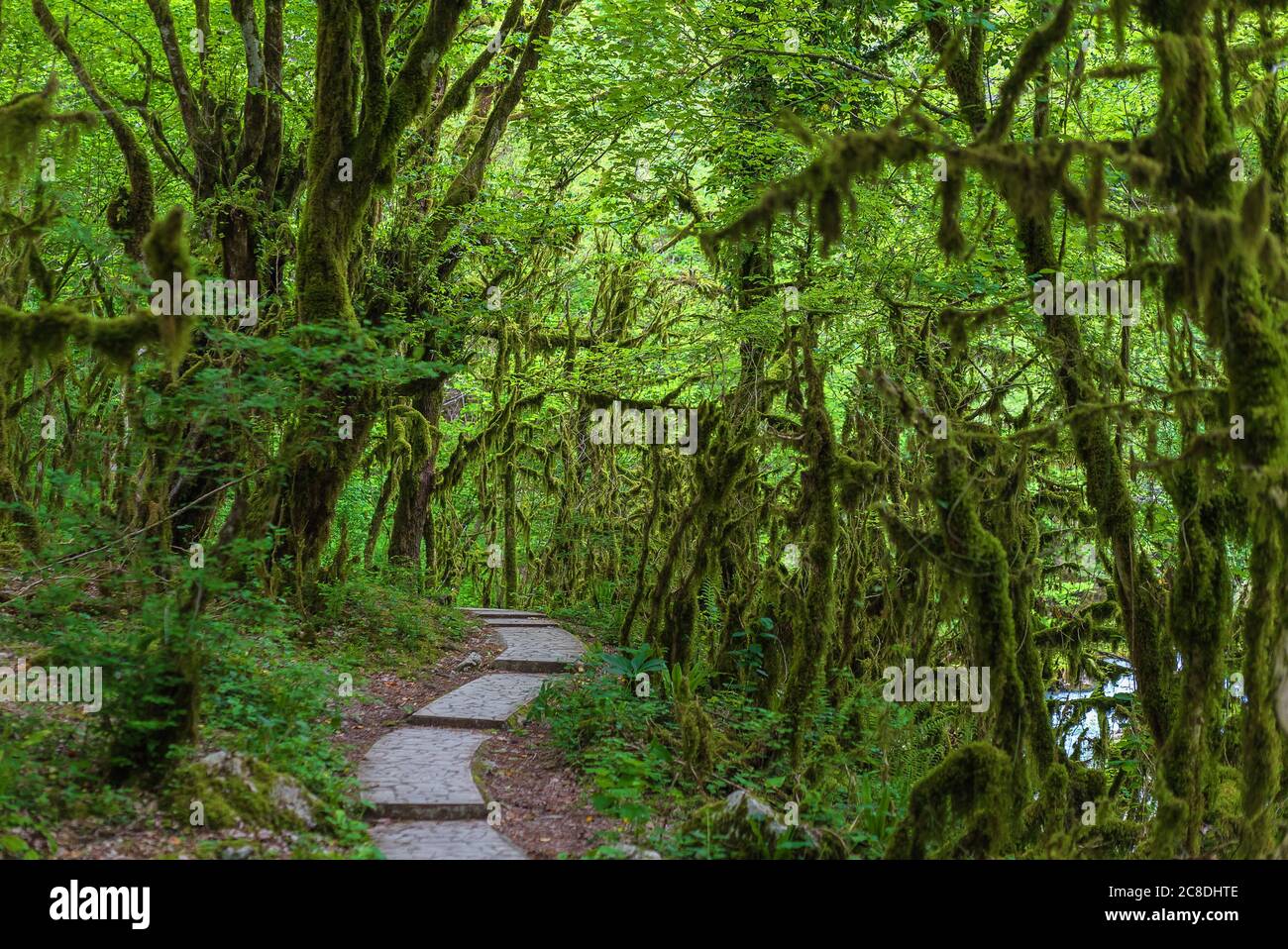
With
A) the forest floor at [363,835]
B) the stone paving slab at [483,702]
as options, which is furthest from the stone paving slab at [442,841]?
the stone paving slab at [483,702]

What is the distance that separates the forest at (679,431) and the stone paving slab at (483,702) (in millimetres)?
85

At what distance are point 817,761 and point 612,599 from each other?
834 centimetres

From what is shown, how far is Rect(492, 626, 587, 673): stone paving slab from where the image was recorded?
10727mm

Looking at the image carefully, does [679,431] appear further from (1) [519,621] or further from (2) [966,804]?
(2) [966,804]

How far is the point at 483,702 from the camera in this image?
8828 mm

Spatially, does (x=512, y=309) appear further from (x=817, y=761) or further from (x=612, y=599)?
(x=817, y=761)

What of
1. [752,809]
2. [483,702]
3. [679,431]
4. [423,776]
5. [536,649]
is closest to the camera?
[752,809]

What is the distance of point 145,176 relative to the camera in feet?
32.8

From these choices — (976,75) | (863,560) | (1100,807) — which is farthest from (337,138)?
(1100,807)

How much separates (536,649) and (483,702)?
2.86 metres

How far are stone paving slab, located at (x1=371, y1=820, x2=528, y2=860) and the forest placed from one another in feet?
0.17

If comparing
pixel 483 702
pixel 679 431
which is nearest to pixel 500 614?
pixel 679 431

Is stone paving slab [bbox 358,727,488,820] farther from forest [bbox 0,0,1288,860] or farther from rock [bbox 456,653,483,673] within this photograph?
rock [bbox 456,653,483,673]

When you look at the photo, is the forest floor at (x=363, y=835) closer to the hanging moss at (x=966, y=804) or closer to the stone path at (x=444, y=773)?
the stone path at (x=444, y=773)
